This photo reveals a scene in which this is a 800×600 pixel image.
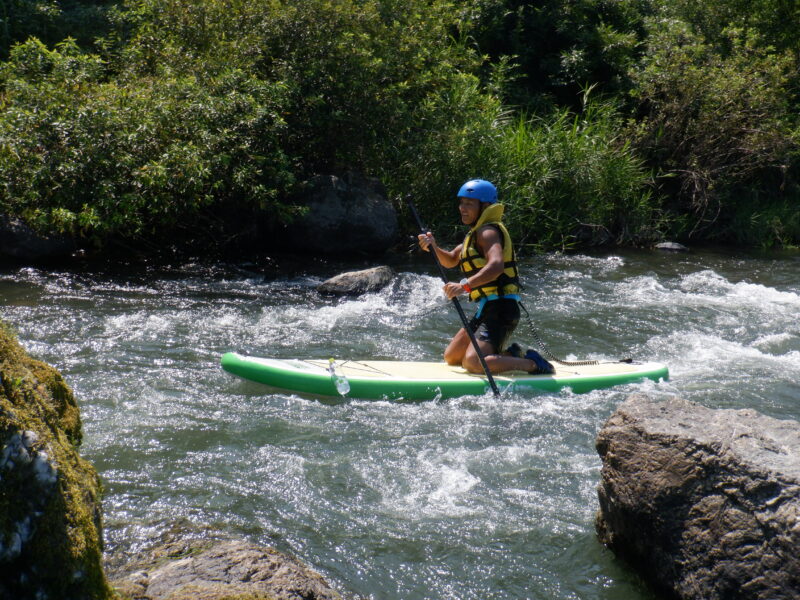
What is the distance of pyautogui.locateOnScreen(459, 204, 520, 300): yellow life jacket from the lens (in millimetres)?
5707

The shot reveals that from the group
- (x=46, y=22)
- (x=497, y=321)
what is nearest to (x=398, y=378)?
(x=497, y=321)

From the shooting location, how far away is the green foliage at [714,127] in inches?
492

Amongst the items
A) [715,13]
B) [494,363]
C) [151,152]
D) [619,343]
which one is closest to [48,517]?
[494,363]

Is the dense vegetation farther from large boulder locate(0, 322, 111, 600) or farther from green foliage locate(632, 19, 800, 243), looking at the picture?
large boulder locate(0, 322, 111, 600)

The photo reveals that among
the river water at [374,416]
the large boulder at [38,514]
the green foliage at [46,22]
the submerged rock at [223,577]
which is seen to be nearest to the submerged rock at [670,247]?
the river water at [374,416]

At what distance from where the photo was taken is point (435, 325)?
761cm

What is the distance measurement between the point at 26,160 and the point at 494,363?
5768mm

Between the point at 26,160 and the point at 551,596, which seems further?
the point at 26,160

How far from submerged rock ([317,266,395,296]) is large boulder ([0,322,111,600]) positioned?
6076 mm

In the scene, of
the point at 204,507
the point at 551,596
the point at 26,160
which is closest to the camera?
the point at 551,596

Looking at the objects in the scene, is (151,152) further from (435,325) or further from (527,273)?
(527,273)

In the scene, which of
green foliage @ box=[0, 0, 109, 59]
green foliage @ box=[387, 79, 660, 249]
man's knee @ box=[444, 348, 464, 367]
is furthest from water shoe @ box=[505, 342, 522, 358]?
green foliage @ box=[0, 0, 109, 59]

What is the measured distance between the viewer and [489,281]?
557 cm

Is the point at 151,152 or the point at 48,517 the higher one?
the point at 151,152
